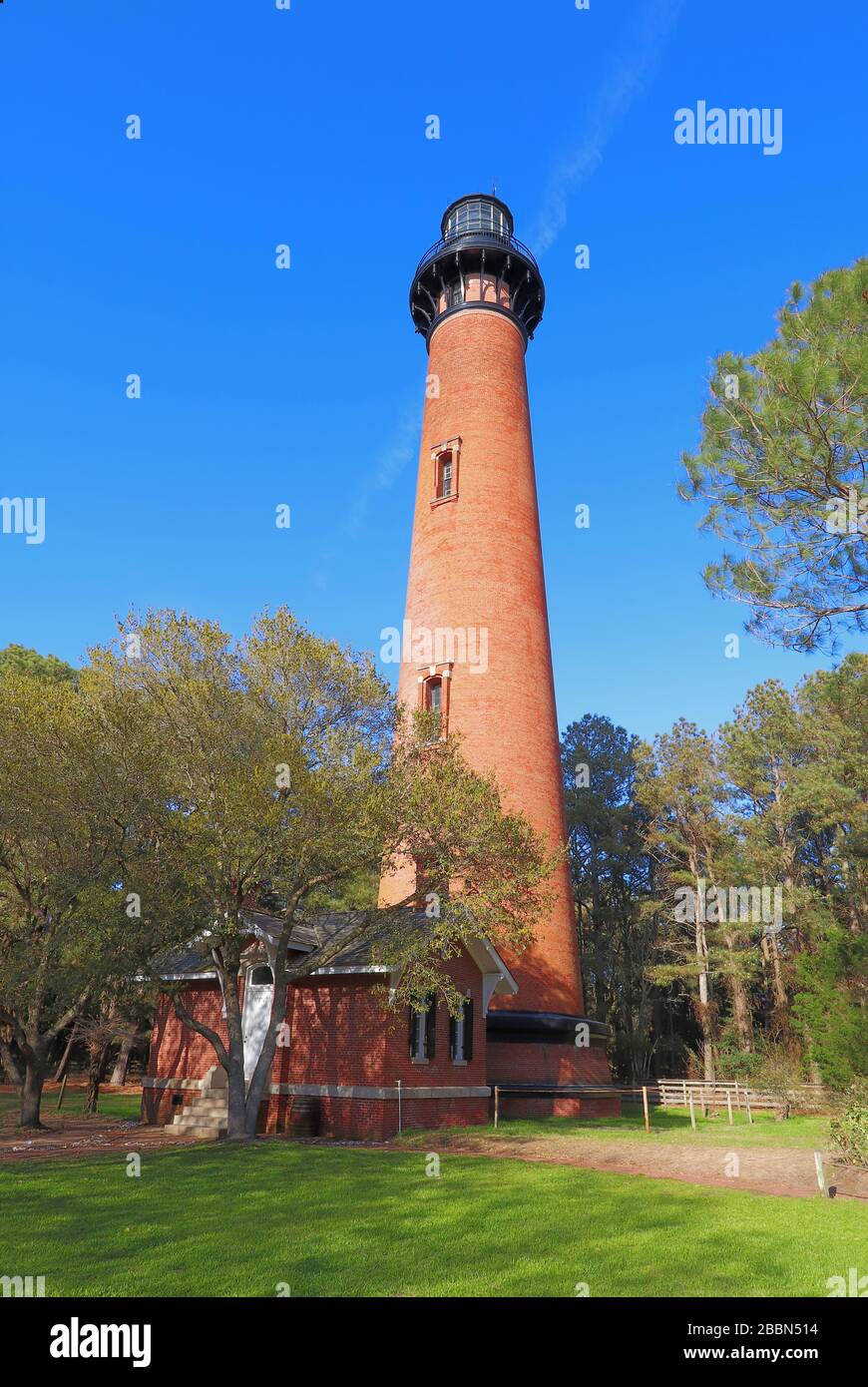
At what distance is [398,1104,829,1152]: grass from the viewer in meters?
17.4

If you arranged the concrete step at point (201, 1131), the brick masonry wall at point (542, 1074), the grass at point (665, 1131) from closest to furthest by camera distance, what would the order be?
the grass at point (665, 1131)
the concrete step at point (201, 1131)
the brick masonry wall at point (542, 1074)

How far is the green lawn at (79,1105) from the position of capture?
25.3 meters

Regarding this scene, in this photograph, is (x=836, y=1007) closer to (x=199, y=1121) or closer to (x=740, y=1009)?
(x=740, y=1009)

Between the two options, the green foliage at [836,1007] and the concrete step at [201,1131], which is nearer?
the concrete step at [201,1131]

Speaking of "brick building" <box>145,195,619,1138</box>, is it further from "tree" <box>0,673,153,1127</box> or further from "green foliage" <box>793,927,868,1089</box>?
"green foliage" <box>793,927,868,1089</box>

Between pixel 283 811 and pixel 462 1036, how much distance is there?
758cm

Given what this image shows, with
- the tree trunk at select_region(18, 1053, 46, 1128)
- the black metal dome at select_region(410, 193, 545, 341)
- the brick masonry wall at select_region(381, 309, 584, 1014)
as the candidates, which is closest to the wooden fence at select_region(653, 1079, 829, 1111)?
the brick masonry wall at select_region(381, 309, 584, 1014)

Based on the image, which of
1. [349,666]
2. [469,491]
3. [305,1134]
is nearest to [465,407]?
[469,491]

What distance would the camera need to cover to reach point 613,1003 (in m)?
48.7

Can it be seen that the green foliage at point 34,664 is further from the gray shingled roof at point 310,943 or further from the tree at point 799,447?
the tree at point 799,447

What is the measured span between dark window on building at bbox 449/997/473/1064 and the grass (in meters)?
1.55

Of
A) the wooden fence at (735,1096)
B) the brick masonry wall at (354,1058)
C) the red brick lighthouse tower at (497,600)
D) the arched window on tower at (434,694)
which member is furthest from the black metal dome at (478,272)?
the wooden fence at (735,1096)

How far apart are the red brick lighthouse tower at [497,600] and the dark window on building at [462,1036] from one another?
5.81 feet
